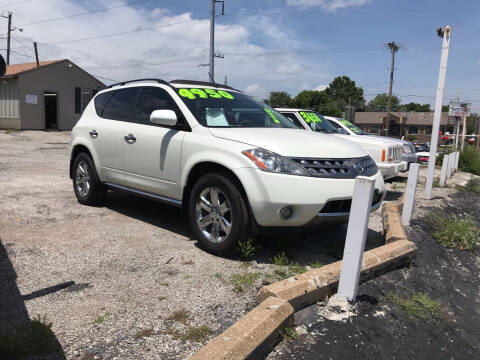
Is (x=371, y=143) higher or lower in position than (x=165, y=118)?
lower

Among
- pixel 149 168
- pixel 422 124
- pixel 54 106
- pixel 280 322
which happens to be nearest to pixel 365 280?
pixel 280 322

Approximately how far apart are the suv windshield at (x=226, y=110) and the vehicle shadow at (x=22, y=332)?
2245 millimetres

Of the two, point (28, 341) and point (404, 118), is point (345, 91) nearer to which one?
point (404, 118)

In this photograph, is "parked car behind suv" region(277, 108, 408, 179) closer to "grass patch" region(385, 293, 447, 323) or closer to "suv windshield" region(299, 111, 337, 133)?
"suv windshield" region(299, 111, 337, 133)

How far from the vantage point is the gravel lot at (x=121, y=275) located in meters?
2.49

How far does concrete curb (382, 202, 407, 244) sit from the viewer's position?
4.35m

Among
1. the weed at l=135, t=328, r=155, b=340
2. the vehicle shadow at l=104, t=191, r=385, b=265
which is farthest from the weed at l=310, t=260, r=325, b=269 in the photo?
the weed at l=135, t=328, r=155, b=340

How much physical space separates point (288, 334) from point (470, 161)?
13.8 meters

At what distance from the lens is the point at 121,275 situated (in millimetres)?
3406

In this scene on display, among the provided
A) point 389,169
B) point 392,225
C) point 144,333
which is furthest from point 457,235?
point 144,333

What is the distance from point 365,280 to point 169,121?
2.40 meters

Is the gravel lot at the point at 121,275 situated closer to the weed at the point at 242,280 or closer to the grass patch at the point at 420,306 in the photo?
the weed at the point at 242,280

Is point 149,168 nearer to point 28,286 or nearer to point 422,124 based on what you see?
point 28,286

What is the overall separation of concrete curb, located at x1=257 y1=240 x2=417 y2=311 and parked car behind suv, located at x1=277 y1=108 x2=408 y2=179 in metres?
4.41
